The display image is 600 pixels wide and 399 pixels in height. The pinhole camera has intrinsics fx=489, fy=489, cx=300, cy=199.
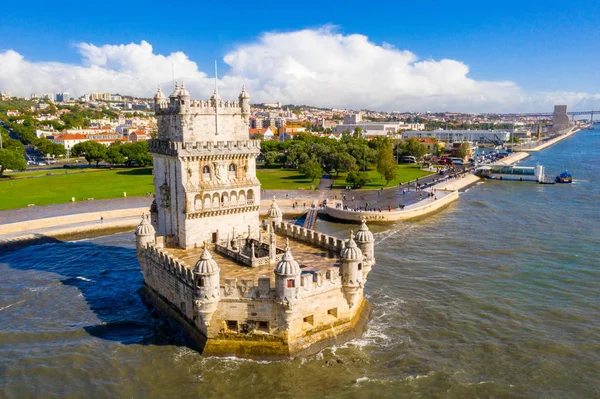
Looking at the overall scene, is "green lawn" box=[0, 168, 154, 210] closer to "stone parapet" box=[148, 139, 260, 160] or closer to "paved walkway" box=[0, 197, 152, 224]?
"paved walkway" box=[0, 197, 152, 224]

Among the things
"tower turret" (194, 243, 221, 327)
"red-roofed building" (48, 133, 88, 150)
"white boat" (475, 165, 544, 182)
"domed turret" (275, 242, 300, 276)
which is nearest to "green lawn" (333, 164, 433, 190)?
"white boat" (475, 165, 544, 182)

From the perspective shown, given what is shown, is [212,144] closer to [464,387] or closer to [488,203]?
[464,387]

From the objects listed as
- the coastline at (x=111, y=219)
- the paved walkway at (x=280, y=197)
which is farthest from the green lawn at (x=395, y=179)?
the coastline at (x=111, y=219)

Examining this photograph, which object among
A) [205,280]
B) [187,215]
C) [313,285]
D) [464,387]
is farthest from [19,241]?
[464,387]

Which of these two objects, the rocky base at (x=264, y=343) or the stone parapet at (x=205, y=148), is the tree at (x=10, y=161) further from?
the rocky base at (x=264, y=343)

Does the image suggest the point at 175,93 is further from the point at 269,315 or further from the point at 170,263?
the point at 269,315

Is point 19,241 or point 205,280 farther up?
point 205,280

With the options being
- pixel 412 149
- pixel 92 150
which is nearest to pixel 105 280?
pixel 92 150
